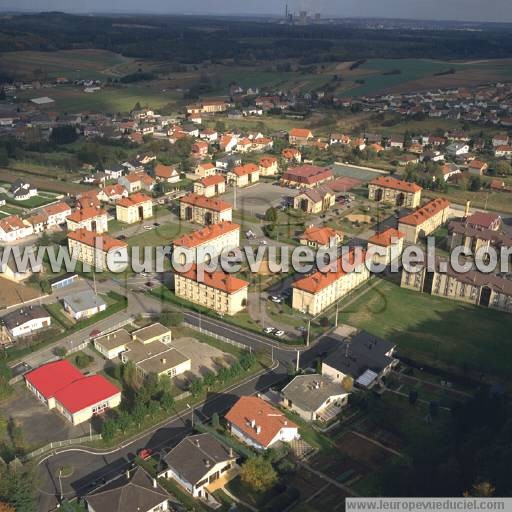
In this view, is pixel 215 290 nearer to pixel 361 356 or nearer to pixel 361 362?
pixel 361 356

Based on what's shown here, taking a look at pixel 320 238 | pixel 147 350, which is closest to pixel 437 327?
pixel 320 238

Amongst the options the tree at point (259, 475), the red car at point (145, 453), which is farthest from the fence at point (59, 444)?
the tree at point (259, 475)

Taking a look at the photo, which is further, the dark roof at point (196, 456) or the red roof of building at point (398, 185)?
the red roof of building at point (398, 185)

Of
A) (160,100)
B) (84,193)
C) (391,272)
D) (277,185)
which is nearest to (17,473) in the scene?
(391,272)

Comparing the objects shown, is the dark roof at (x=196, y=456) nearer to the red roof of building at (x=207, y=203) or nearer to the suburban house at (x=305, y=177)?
the red roof of building at (x=207, y=203)

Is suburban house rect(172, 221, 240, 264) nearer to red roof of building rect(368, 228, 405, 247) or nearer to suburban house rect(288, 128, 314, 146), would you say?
red roof of building rect(368, 228, 405, 247)
